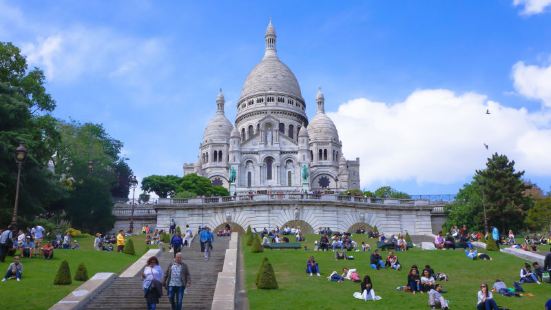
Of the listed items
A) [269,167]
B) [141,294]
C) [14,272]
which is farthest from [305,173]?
[141,294]

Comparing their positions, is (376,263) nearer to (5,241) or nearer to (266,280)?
(266,280)

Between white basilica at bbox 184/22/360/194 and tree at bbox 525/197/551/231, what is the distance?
30.2 metres

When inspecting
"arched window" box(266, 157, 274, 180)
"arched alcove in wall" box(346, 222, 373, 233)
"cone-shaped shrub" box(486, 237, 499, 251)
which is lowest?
"cone-shaped shrub" box(486, 237, 499, 251)

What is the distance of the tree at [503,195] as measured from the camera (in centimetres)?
4491

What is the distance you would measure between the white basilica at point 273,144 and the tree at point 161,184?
821 cm

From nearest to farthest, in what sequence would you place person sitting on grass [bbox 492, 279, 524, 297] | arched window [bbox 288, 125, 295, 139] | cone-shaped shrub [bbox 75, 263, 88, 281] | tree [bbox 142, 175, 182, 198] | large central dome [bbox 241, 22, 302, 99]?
person sitting on grass [bbox 492, 279, 524, 297] < cone-shaped shrub [bbox 75, 263, 88, 281] < tree [bbox 142, 175, 182, 198] < arched window [bbox 288, 125, 295, 139] < large central dome [bbox 241, 22, 302, 99]

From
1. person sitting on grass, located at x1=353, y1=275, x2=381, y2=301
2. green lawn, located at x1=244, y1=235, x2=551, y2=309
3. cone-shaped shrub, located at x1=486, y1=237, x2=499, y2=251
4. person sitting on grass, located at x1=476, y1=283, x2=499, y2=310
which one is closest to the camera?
person sitting on grass, located at x1=476, y1=283, x2=499, y2=310

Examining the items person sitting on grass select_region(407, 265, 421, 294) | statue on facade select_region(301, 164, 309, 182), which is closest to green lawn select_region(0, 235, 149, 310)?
person sitting on grass select_region(407, 265, 421, 294)

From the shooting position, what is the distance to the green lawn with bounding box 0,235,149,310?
15344mm

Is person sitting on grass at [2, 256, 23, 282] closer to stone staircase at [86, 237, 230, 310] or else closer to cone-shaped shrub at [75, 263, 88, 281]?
cone-shaped shrub at [75, 263, 88, 281]

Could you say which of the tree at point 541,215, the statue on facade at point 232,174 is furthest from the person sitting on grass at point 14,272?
the statue on facade at point 232,174

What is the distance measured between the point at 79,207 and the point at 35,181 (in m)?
17.9

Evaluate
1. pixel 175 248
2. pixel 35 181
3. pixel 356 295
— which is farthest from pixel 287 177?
pixel 356 295

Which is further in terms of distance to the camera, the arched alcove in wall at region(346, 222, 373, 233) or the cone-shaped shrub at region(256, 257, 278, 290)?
the arched alcove in wall at region(346, 222, 373, 233)
